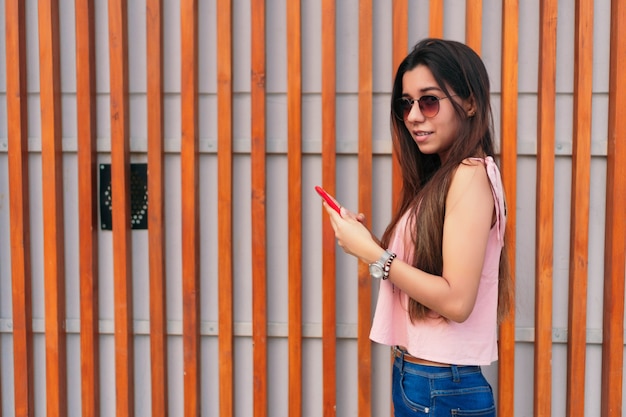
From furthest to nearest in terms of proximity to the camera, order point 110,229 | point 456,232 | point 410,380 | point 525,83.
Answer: point 110,229 → point 525,83 → point 410,380 → point 456,232

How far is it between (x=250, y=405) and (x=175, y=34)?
1.59m

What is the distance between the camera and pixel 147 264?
8.28 feet

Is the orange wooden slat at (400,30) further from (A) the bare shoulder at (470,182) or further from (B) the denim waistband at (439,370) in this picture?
(B) the denim waistband at (439,370)

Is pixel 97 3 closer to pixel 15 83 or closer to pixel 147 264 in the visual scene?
pixel 15 83

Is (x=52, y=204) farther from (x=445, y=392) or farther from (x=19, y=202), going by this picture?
(x=445, y=392)

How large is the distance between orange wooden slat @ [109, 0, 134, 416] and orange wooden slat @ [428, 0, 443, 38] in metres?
1.22

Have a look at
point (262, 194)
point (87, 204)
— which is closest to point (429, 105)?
point (262, 194)

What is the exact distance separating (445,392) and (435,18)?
143 cm

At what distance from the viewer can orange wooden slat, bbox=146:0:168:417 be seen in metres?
2.37

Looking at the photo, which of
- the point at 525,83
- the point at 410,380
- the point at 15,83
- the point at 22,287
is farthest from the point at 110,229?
the point at 525,83

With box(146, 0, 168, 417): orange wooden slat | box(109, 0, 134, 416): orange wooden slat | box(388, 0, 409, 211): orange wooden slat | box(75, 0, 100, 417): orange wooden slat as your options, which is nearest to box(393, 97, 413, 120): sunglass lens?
box(388, 0, 409, 211): orange wooden slat

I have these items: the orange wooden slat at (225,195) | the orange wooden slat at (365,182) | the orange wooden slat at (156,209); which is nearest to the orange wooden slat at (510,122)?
the orange wooden slat at (365,182)

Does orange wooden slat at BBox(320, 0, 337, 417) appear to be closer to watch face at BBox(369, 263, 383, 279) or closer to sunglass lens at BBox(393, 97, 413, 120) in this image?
sunglass lens at BBox(393, 97, 413, 120)

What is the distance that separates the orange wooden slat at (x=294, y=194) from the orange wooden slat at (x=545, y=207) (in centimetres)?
93
